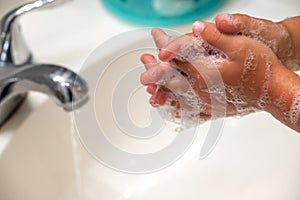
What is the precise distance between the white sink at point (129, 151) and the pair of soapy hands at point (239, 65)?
166mm

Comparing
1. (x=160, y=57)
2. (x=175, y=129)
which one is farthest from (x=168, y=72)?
(x=175, y=129)

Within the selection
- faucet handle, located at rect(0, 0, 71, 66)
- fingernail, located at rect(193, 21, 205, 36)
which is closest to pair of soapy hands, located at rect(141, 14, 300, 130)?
fingernail, located at rect(193, 21, 205, 36)

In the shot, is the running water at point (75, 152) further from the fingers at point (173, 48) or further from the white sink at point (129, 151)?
the fingers at point (173, 48)

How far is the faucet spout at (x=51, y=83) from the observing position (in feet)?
1.69

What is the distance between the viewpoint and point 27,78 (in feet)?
1.73

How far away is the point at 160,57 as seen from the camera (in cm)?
44

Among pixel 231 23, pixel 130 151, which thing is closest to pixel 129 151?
pixel 130 151

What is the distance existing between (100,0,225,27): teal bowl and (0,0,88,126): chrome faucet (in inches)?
6.7

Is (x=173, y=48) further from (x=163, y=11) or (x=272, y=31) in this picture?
(x=163, y=11)

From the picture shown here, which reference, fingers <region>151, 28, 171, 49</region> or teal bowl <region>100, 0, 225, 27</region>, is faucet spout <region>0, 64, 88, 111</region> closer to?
fingers <region>151, 28, 171, 49</region>

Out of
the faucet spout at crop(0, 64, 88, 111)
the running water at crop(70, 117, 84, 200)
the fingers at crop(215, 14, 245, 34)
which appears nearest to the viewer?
the fingers at crop(215, 14, 245, 34)

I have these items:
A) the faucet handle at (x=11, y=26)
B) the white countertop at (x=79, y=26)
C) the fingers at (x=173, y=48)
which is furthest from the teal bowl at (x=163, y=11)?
the fingers at (x=173, y=48)

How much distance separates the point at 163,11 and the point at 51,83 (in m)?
0.24

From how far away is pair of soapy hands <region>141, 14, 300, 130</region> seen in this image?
42 centimetres
